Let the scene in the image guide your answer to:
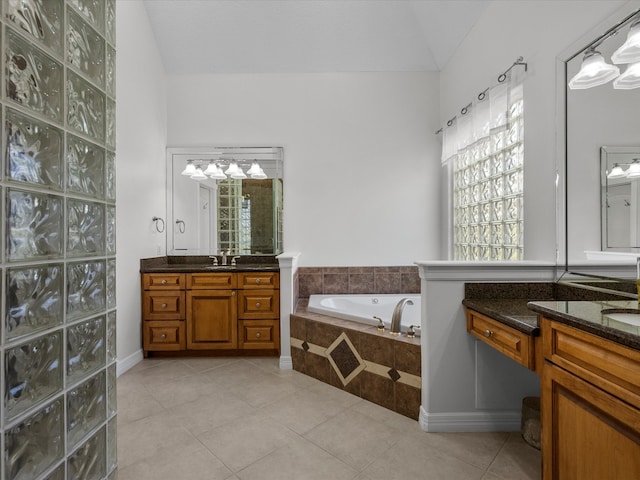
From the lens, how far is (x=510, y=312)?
4.94 feet

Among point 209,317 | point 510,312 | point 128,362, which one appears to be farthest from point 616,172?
point 128,362

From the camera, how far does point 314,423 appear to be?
1.89 m

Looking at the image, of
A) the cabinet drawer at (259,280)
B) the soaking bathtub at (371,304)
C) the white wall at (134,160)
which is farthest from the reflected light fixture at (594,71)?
the white wall at (134,160)

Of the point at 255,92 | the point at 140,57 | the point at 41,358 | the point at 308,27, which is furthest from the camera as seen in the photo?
the point at 255,92

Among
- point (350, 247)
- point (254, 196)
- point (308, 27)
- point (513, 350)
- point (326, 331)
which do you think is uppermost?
point (308, 27)

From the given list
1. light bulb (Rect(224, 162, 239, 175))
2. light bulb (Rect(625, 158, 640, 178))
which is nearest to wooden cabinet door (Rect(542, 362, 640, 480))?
light bulb (Rect(625, 158, 640, 178))

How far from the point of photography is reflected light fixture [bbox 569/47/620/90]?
58.8 inches

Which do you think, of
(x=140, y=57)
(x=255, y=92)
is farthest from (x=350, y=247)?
(x=140, y=57)

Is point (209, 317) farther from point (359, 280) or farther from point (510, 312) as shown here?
point (510, 312)

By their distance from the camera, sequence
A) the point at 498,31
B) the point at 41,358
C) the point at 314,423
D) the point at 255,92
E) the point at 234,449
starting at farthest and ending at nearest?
the point at 255,92 < the point at 498,31 < the point at 314,423 < the point at 234,449 < the point at 41,358

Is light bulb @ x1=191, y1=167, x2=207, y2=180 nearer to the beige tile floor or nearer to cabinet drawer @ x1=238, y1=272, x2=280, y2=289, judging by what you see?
cabinet drawer @ x1=238, y1=272, x2=280, y2=289

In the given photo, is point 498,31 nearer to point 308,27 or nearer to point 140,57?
Answer: point 308,27

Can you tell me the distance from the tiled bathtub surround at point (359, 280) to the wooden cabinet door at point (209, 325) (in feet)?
2.63

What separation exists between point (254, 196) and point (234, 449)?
95.0 inches
